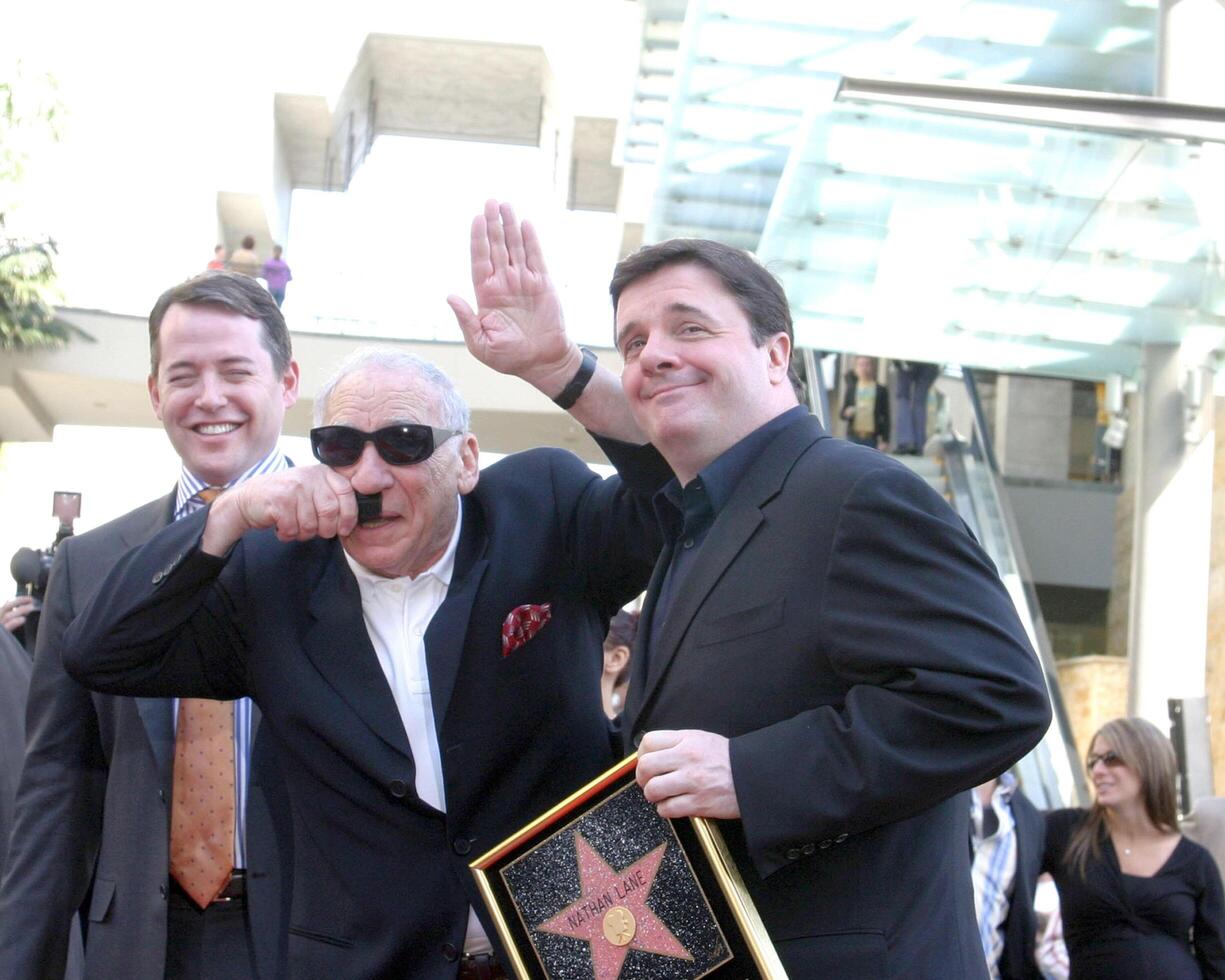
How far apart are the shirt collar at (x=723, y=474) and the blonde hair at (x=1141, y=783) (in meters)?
4.29

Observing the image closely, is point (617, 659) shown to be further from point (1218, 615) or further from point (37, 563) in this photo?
point (1218, 615)

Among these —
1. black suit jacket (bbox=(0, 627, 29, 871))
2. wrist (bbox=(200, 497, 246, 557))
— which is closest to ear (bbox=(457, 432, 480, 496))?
wrist (bbox=(200, 497, 246, 557))

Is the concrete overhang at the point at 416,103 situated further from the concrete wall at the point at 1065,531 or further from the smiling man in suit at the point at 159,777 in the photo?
the smiling man in suit at the point at 159,777

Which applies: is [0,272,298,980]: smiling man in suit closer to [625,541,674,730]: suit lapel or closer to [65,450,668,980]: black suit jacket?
[65,450,668,980]: black suit jacket

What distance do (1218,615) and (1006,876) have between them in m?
8.39

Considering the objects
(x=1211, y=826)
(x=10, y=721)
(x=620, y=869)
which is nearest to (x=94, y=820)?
(x=10, y=721)

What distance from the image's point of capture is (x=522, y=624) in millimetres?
3141

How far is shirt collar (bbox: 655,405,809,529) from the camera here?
261 centimetres

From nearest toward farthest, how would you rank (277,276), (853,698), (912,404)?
(853,698) → (912,404) → (277,276)

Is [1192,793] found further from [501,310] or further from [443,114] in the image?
[443,114]

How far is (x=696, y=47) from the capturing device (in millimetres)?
14492

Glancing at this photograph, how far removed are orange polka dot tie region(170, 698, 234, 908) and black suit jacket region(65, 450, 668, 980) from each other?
261mm

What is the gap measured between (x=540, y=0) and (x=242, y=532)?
37.3m

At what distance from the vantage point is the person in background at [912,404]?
54.5 ft
